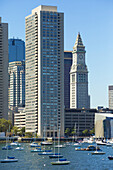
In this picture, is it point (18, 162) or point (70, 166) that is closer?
point (70, 166)

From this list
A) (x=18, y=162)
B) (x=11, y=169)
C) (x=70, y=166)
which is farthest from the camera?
(x=18, y=162)

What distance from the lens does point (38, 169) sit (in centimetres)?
14962

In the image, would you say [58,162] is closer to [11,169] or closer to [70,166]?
[70,166]

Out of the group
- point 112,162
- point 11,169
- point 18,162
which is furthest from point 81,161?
point 11,169

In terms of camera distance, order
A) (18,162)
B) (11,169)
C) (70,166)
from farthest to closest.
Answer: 1. (18,162)
2. (70,166)
3. (11,169)

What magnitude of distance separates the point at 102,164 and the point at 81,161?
1270 cm

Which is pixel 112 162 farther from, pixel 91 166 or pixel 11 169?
pixel 11 169

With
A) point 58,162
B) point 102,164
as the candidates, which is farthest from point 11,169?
point 102,164

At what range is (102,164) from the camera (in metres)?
167

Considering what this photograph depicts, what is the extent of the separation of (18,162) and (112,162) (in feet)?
107

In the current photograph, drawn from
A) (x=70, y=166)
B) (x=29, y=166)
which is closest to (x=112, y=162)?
(x=70, y=166)

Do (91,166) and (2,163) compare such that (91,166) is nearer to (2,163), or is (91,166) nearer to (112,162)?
(112,162)

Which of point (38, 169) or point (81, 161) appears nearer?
point (38, 169)

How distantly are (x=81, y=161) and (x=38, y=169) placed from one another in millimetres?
31650
